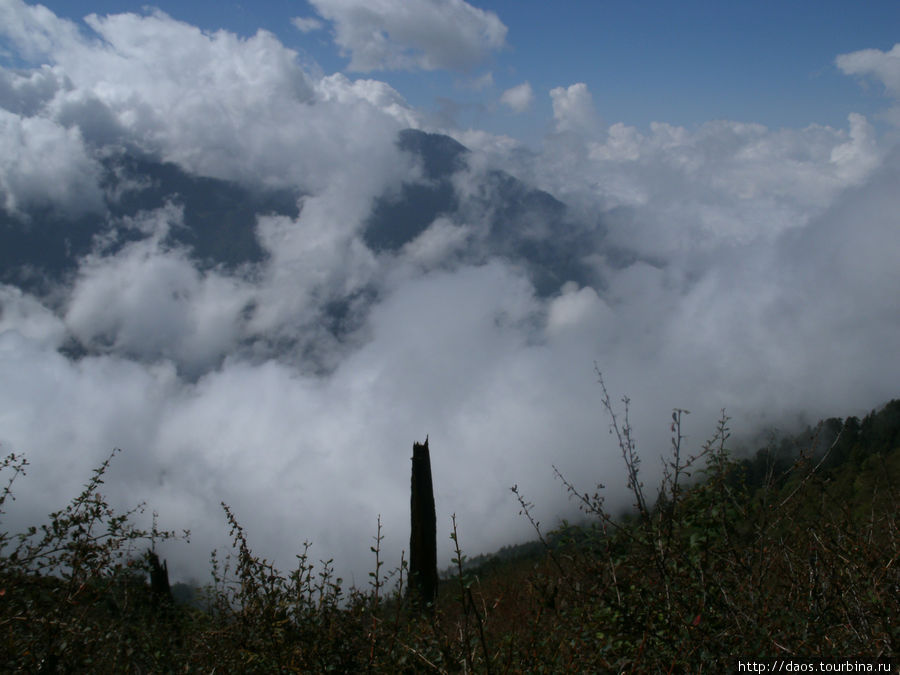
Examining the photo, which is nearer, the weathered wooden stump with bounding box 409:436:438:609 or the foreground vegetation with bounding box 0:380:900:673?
the foreground vegetation with bounding box 0:380:900:673

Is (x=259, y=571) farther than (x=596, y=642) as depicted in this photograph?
Yes

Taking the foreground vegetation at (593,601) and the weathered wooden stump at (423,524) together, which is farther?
the weathered wooden stump at (423,524)

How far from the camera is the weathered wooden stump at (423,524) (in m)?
9.98

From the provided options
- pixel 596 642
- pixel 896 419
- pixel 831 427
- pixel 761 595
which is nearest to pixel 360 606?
pixel 596 642

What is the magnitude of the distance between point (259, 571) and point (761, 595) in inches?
105

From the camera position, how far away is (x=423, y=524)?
10.5 m

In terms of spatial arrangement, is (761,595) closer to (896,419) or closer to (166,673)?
(166,673)

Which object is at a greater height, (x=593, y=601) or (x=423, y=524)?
(x=423, y=524)

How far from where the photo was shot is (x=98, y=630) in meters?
3.42

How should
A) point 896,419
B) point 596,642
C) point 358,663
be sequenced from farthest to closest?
point 896,419, point 358,663, point 596,642

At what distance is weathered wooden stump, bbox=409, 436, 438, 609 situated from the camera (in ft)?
32.8

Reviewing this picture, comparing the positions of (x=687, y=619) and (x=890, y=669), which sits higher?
(x=687, y=619)

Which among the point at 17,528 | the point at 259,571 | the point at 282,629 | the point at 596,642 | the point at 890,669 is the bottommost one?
the point at 890,669

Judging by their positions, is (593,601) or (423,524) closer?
(593,601)
